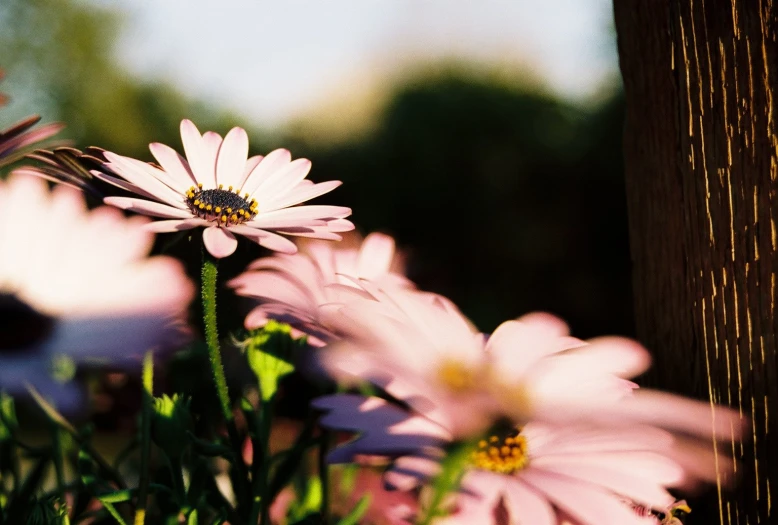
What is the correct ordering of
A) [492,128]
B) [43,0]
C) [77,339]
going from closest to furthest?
1. [77,339]
2. [492,128]
3. [43,0]

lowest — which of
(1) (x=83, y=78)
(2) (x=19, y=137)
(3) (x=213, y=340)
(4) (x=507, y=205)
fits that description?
(3) (x=213, y=340)

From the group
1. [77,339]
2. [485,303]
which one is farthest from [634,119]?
[485,303]

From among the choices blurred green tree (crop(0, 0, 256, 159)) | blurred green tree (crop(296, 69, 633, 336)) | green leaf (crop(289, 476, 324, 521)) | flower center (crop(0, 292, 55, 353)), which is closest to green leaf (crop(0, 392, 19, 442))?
flower center (crop(0, 292, 55, 353))

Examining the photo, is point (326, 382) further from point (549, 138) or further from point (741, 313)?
point (549, 138)

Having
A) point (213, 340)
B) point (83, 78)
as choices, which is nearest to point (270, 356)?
point (213, 340)

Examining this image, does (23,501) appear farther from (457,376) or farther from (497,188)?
(497,188)
